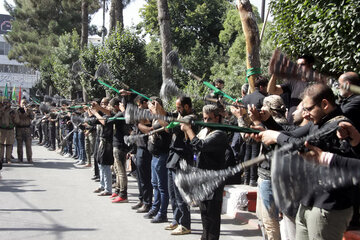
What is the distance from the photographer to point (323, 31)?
6.30m

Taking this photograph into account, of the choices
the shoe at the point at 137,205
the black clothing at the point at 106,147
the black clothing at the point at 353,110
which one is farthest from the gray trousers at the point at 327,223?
the black clothing at the point at 106,147

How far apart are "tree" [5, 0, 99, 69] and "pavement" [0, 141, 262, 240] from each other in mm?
26772

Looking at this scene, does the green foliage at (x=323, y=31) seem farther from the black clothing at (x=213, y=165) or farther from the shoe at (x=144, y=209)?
the shoe at (x=144, y=209)

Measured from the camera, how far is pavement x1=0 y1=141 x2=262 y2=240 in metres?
5.97

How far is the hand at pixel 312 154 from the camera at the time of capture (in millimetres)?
2654

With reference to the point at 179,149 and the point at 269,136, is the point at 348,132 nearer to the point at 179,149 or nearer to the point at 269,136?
the point at 269,136

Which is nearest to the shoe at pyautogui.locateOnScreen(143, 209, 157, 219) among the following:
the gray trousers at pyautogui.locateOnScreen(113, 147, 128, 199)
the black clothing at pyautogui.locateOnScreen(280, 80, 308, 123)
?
the gray trousers at pyautogui.locateOnScreen(113, 147, 128, 199)

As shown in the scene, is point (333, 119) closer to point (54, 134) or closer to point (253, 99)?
point (253, 99)

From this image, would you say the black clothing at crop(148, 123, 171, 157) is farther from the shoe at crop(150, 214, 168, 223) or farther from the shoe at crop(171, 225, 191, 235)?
the shoe at crop(171, 225, 191, 235)

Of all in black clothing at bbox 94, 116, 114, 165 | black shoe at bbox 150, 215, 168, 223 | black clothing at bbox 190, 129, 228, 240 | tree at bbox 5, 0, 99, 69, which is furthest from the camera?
tree at bbox 5, 0, 99, 69

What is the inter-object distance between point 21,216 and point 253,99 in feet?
14.3

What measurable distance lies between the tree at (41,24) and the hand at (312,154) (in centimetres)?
3313

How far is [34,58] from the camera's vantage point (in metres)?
37.6

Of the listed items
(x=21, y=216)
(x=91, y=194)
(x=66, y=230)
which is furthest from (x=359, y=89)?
(x=91, y=194)
